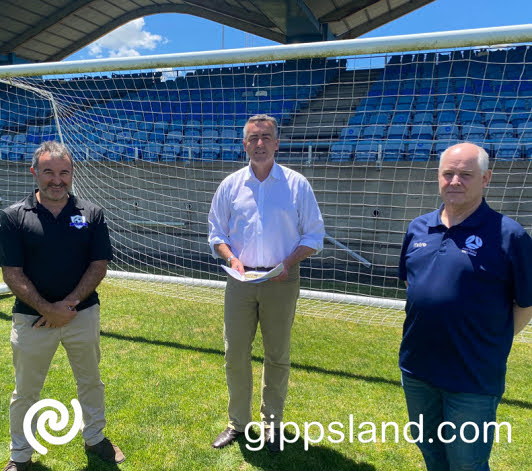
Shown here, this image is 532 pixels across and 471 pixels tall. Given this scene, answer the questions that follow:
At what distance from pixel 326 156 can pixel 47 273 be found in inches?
249

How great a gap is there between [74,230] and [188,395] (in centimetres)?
164

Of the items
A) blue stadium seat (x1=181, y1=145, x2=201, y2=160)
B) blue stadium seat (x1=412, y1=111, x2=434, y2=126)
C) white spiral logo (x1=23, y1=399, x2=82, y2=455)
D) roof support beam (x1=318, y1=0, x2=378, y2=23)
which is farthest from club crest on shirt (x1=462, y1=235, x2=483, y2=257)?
roof support beam (x1=318, y1=0, x2=378, y2=23)

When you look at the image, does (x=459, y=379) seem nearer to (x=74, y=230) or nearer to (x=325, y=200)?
(x=74, y=230)

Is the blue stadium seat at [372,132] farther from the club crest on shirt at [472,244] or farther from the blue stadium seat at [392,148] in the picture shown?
the club crest on shirt at [472,244]

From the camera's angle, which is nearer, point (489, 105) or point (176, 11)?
point (489, 105)

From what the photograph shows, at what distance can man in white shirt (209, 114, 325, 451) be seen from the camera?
2346 millimetres

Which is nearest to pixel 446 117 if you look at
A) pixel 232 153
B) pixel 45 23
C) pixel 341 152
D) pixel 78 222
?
pixel 341 152

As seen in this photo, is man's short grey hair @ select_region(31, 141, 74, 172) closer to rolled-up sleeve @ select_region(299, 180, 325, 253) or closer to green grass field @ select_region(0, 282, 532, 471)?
rolled-up sleeve @ select_region(299, 180, 325, 253)

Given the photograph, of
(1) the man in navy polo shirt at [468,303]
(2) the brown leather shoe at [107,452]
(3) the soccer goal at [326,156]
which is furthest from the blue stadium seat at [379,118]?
(2) the brown leather shoe at [107,452]

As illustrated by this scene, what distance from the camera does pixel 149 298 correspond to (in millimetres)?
5617

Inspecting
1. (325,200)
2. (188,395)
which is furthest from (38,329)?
(325,200)

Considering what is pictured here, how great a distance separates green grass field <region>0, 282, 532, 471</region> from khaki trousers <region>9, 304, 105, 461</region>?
0.69ft

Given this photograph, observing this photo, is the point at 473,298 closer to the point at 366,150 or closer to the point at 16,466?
the point at 16,466

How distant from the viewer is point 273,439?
245 centimetres
